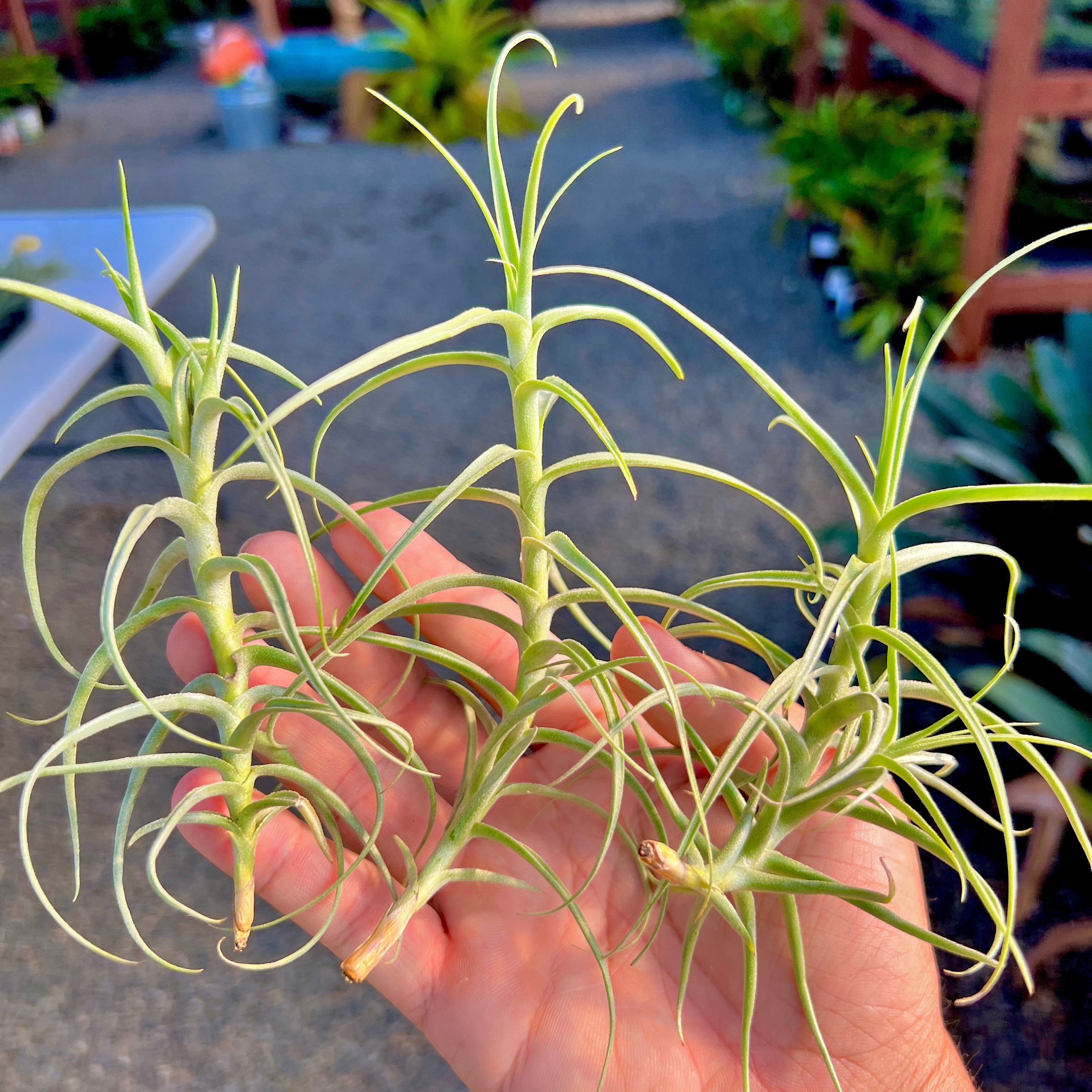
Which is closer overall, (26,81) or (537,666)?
(537,666)

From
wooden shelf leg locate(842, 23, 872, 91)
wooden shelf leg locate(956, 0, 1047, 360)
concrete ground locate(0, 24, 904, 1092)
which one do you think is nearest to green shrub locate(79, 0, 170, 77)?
concrete ground locate(0, 24, 904, 1092)

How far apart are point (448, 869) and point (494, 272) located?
2054 millimetres

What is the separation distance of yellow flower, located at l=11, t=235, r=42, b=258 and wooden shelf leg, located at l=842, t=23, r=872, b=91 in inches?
88.1

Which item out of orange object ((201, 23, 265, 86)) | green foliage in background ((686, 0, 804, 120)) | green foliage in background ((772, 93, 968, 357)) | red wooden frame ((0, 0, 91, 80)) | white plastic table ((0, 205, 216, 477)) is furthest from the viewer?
red wooden frame ((0, 0, 91, 80))

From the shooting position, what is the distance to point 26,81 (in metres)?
3.44

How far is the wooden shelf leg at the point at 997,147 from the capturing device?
160cm

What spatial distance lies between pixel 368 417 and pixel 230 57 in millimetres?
2237

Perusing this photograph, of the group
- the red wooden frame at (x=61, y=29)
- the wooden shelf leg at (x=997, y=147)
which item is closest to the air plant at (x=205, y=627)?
the wooden shelf leg at (x=997, y=147)

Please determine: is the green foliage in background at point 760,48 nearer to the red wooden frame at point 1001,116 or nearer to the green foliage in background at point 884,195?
the green foliage in background at point 884,195

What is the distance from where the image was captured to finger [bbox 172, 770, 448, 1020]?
539mm

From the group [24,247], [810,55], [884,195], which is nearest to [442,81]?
[810,55]

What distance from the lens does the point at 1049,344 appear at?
1147 millimetres

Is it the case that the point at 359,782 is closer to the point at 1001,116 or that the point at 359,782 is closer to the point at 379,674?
the point at 379,674

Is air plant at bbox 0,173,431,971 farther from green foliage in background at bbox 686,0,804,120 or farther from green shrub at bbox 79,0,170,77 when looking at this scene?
green shrub at bbox 79,0,170,77
